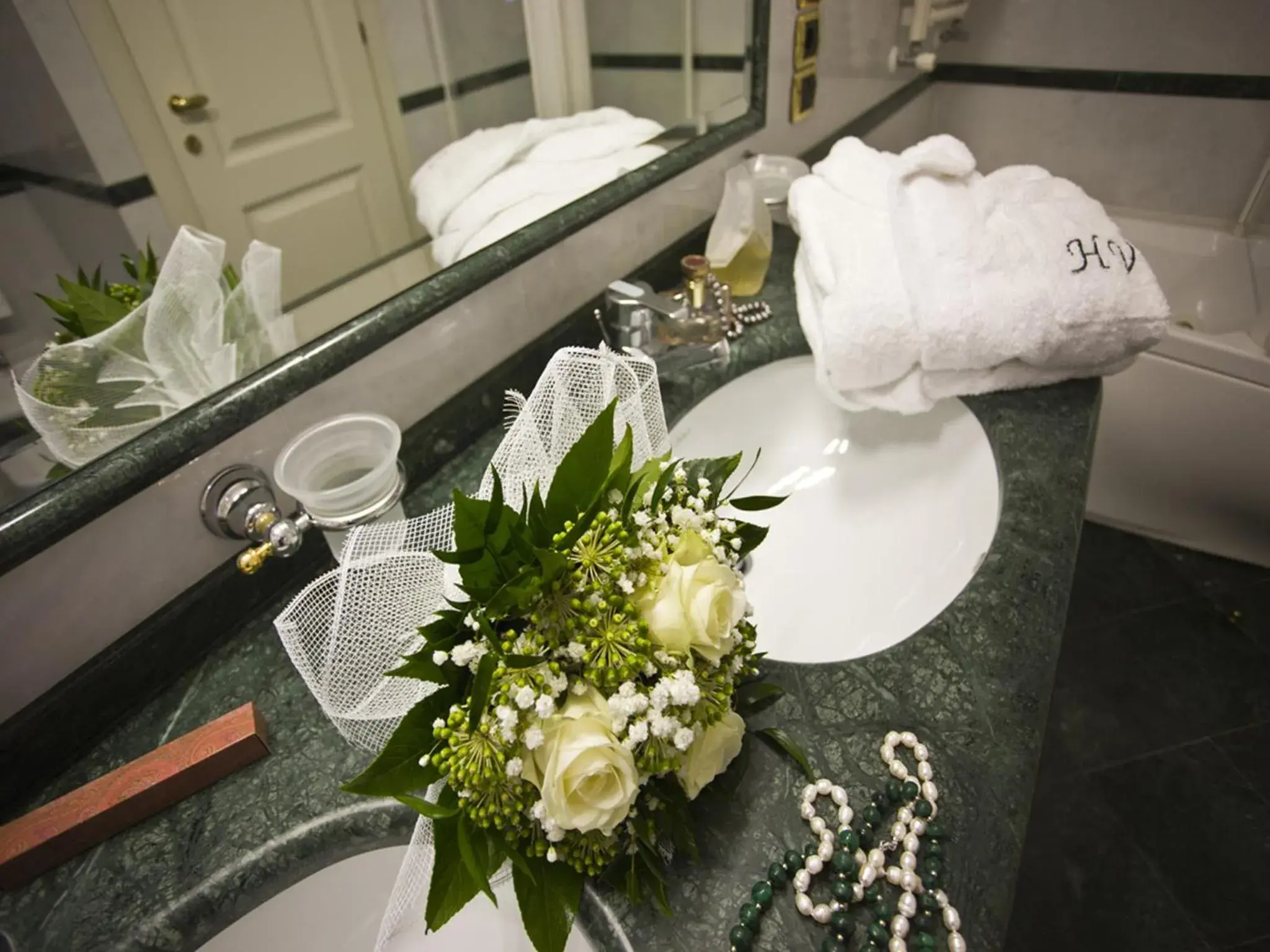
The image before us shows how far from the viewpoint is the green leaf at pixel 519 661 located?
14.9 inches

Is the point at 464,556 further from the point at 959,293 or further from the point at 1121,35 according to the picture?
the point at 1121,35

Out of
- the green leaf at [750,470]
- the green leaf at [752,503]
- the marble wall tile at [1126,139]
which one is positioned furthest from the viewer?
the marble wall tile at [1126,139]

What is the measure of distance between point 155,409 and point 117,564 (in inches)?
4.8

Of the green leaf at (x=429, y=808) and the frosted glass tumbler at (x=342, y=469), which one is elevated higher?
the frosted glass tumbler at (x=342, y=469)

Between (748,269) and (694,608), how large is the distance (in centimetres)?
71

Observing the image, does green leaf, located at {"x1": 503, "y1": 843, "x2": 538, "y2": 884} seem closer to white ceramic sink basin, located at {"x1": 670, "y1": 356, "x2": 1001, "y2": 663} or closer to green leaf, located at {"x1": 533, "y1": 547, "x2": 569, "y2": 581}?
green leaf, located at {"x1": 533, "y1": 547, "x2": 569, "y2": 581}

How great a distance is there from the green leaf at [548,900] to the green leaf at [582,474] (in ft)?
0.67

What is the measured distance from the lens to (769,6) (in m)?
0.99

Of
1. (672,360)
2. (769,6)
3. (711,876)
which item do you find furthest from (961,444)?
(769,6)

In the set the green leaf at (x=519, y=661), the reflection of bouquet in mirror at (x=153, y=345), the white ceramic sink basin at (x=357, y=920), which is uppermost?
the reflection of bouquet in mirror at (x=153, y=345)

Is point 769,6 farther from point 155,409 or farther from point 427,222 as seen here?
point 155,409

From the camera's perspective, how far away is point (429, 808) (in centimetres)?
39

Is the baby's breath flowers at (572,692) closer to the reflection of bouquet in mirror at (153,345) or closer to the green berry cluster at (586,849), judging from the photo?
the green berry cluster at (586,849)

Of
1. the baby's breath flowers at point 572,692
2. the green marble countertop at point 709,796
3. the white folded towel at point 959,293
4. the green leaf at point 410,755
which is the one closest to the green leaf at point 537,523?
the baby's breath flowers at point 572,692
